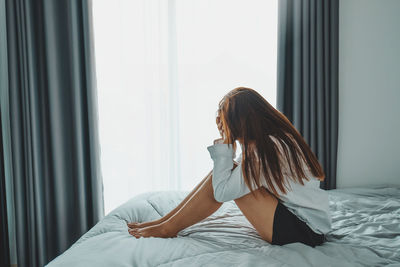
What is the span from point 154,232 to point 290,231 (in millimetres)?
549

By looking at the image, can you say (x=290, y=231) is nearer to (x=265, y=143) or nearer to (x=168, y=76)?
(x=265, y=143)

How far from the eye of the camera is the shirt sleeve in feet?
3.32

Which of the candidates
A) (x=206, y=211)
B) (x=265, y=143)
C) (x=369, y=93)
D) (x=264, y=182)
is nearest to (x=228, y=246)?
(x=206, y=211)

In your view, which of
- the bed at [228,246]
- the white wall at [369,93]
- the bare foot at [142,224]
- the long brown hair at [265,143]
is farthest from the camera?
the white wall at [369,93]

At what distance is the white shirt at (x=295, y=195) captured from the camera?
1.01 metres

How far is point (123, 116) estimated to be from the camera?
2.12m

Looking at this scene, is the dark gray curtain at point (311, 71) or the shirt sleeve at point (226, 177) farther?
the dark gray curtain at point (311, 71)

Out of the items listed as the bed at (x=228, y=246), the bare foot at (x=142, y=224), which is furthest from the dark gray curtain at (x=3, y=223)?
the bare foot at (x=142, y=224)

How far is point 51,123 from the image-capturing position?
1868 mm

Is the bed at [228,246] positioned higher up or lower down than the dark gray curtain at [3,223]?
higher up

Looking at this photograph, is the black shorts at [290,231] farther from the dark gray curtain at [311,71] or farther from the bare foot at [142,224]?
the dark gray curtain at [311,71]

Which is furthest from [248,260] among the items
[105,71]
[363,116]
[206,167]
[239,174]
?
[363,116]

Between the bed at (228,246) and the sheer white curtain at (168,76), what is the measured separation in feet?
2.68

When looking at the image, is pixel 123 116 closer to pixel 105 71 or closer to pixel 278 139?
pixel 105 71
